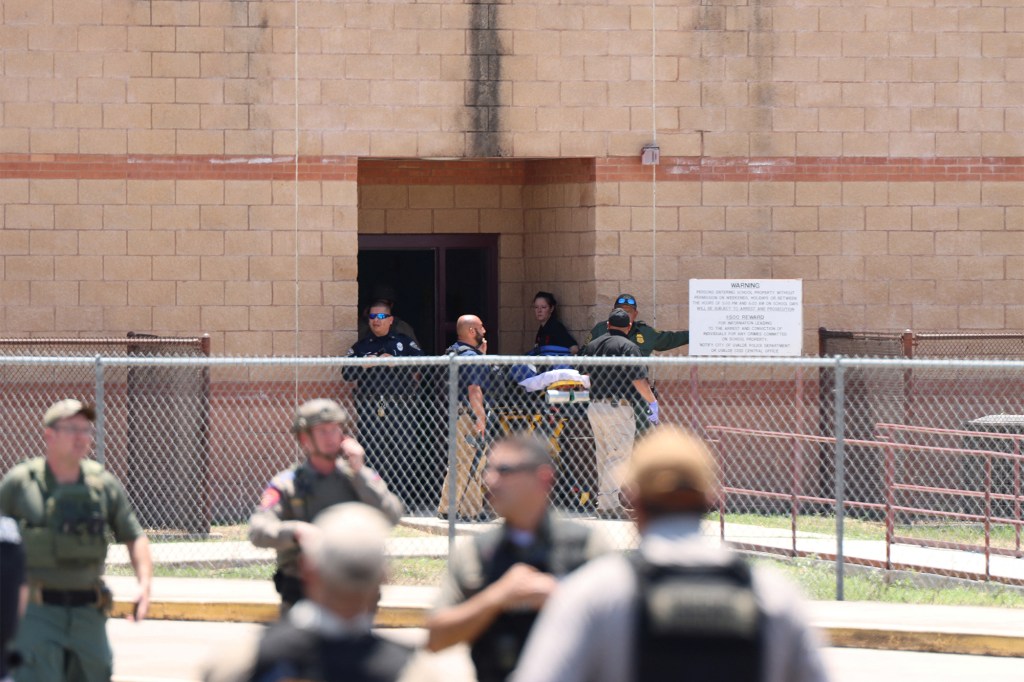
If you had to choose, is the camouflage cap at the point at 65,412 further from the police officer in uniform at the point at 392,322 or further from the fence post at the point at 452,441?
the police officer in uniform at the point at 392,322

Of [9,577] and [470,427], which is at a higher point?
[9,577]

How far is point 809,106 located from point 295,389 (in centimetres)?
567

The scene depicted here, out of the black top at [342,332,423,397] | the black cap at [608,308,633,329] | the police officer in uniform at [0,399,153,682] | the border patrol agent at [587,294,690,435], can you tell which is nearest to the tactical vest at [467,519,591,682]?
the police officer in uniform at [0,399,153,682]

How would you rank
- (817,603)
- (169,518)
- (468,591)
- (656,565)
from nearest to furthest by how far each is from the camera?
(656,565), (468,591), (817,603), (169,518)

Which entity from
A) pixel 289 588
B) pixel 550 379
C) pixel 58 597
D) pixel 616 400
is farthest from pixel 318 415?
pixel 616 400

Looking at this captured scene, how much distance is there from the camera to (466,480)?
1498cm

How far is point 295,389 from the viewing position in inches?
649

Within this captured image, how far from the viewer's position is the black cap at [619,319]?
15414 mm

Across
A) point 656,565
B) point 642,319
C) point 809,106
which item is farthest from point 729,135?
point 656,565

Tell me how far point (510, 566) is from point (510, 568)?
1 cm

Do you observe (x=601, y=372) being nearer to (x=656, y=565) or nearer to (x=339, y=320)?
(x=339, y=320)

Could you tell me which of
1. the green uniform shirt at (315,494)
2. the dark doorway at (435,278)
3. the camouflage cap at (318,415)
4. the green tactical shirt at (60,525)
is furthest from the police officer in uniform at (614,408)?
the green tactical shirt at (60,525)

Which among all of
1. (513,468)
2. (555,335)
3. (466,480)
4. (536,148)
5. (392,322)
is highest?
(536,148)

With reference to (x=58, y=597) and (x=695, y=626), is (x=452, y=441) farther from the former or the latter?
(x=695, y=626)
